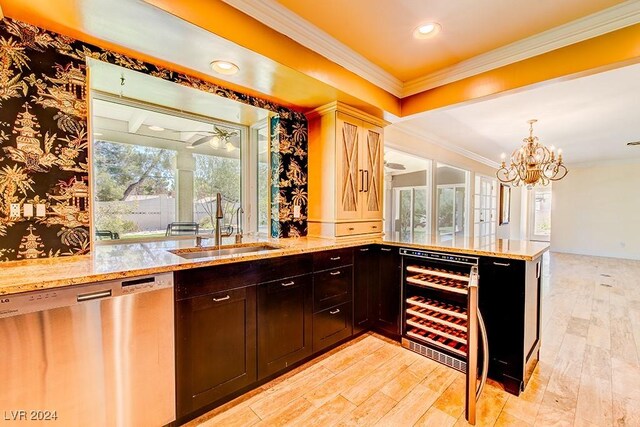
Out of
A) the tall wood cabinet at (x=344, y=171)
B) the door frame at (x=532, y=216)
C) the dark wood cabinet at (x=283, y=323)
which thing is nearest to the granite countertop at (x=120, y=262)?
the dark wood cabinet at (x=283, y=323)

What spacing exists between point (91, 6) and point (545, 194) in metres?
12.7

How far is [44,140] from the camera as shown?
1685mm

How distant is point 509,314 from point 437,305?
24.4 inches

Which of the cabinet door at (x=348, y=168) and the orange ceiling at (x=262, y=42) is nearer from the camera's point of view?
the orange ceiling at (x=262, y=42)

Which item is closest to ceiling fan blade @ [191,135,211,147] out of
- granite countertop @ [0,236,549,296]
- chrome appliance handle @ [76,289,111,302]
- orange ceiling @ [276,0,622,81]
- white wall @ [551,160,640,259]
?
granite countertop @ [0,236,549,296]

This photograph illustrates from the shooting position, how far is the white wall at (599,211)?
7.01 m

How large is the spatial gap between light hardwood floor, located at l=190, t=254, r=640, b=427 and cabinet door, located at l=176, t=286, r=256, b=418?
6.8 inches

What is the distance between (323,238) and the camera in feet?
9.19

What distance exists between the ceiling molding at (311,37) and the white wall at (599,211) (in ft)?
27.1

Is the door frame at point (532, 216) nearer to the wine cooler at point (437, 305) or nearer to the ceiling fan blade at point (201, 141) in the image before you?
the wine cooler at point (437, 305)

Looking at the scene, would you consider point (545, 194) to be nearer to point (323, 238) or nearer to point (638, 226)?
point (638, 226)

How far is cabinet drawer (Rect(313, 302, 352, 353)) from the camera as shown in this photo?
2.32 meters

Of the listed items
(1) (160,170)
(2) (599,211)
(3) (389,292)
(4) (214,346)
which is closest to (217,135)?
(1) (160,170)

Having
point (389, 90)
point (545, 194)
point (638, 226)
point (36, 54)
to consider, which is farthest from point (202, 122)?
point (545, 194)
